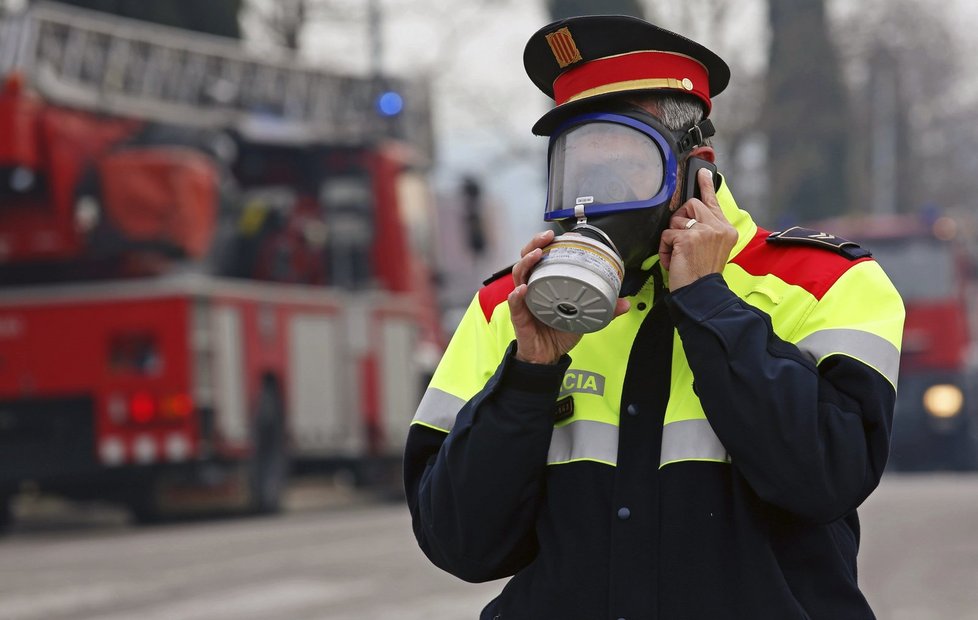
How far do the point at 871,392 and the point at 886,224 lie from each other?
19575mm

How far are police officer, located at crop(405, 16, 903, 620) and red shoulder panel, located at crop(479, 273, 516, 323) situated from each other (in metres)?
0.12

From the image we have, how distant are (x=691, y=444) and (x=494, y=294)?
1.76 ft

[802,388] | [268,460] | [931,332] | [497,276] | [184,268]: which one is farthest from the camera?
[931,332]

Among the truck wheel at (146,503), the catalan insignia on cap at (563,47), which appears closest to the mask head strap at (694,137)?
the catalan insignia on cap at (563,47)

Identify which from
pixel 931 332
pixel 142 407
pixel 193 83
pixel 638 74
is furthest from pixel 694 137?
pixel 931 332

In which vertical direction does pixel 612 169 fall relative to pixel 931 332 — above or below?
above

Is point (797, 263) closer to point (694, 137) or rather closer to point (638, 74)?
point (694, 137)

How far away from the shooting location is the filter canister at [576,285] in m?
2.54

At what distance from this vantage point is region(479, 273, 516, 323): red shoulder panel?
2969 millimetres

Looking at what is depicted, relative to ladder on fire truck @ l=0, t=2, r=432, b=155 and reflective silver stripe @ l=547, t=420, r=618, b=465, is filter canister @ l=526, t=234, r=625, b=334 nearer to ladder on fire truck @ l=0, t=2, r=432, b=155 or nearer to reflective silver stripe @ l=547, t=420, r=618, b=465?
reflective silver stripe @ l=547, t=420, r=618, b=465

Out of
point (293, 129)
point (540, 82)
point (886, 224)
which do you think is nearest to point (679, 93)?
point (540, 82)

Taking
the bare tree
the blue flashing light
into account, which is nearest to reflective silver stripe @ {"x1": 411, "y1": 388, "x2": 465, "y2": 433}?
the blue flashing light

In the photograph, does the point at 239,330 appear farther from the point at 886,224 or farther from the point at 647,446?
the point at 647,446

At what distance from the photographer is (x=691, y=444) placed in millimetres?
2604
